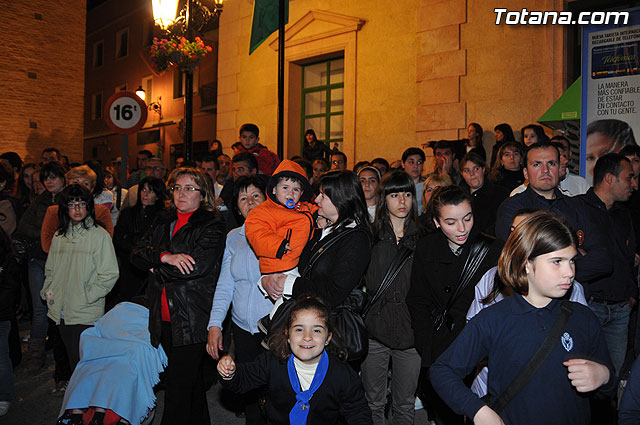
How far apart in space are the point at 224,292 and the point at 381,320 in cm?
134

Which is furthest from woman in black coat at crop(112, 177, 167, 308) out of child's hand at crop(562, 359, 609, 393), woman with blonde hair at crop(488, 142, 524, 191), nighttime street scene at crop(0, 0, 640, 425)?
child's hand at crop(562, 359, 609, 393)

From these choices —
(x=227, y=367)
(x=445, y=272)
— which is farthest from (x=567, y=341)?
(x=227, y=367)

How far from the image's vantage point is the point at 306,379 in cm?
332

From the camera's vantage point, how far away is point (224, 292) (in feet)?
14.4

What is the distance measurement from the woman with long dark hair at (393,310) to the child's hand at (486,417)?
1.92 m

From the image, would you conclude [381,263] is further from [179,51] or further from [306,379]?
[179,51]

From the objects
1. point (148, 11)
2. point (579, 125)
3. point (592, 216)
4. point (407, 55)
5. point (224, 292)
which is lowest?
point (224, 292)

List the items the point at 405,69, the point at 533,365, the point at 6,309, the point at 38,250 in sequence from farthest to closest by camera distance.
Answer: the point at 405,69
the point at 38,250
the point at 6,309
the point at 533,365

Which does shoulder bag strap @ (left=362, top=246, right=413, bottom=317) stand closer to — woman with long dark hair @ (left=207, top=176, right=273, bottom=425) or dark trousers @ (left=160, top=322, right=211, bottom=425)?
woman with long dark hair @ (left=207, top=176, right=273, bottom=425)

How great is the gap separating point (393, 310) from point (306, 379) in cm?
136

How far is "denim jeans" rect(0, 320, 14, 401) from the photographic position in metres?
5.19

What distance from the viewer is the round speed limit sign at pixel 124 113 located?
807 centimetres

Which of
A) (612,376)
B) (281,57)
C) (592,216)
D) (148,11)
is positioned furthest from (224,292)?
(148,11)

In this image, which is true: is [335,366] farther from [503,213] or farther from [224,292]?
[503,213]
